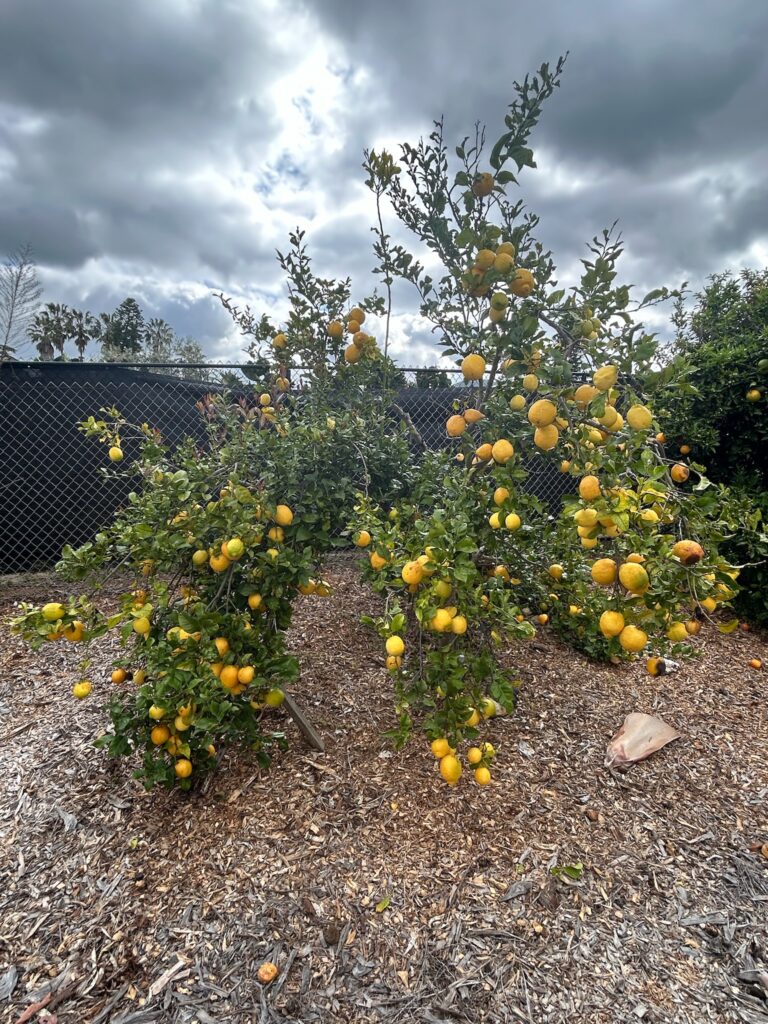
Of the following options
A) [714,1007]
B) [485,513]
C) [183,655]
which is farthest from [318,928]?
[485,513]

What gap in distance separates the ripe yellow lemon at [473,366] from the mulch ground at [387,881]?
149 cm

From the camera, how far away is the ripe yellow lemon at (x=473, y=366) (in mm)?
1635

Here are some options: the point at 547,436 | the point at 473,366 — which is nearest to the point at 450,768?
the point at 547,436

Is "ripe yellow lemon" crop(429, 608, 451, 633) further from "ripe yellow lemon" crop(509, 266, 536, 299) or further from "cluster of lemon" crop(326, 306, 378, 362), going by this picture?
"cluster of lemon" crop(326, 306, 378, 362)

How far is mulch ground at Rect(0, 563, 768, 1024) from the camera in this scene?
1.30m

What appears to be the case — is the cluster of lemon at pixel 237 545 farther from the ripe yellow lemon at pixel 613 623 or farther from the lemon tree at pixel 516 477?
the ripe yellow lemon at pixel 613 623

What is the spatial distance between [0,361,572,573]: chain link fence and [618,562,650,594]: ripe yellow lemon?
2.93 metres

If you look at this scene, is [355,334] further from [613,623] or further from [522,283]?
[613,623]

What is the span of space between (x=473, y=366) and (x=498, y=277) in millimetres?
270

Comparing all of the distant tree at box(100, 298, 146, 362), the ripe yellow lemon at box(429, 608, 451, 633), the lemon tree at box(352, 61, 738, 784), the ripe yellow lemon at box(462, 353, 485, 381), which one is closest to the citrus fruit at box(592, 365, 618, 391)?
the lemon tree at box(352, 61, 738, 784)

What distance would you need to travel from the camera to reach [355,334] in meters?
2.04

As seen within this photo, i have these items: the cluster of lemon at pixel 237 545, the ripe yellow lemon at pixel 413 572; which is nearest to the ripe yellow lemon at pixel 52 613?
the cluster of lemon at pixel 237 545

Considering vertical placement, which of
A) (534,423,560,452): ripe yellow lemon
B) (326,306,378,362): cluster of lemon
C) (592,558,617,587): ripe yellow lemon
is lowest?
(592,558,617,587): ripe yellow lemon

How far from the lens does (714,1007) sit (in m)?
1.28
